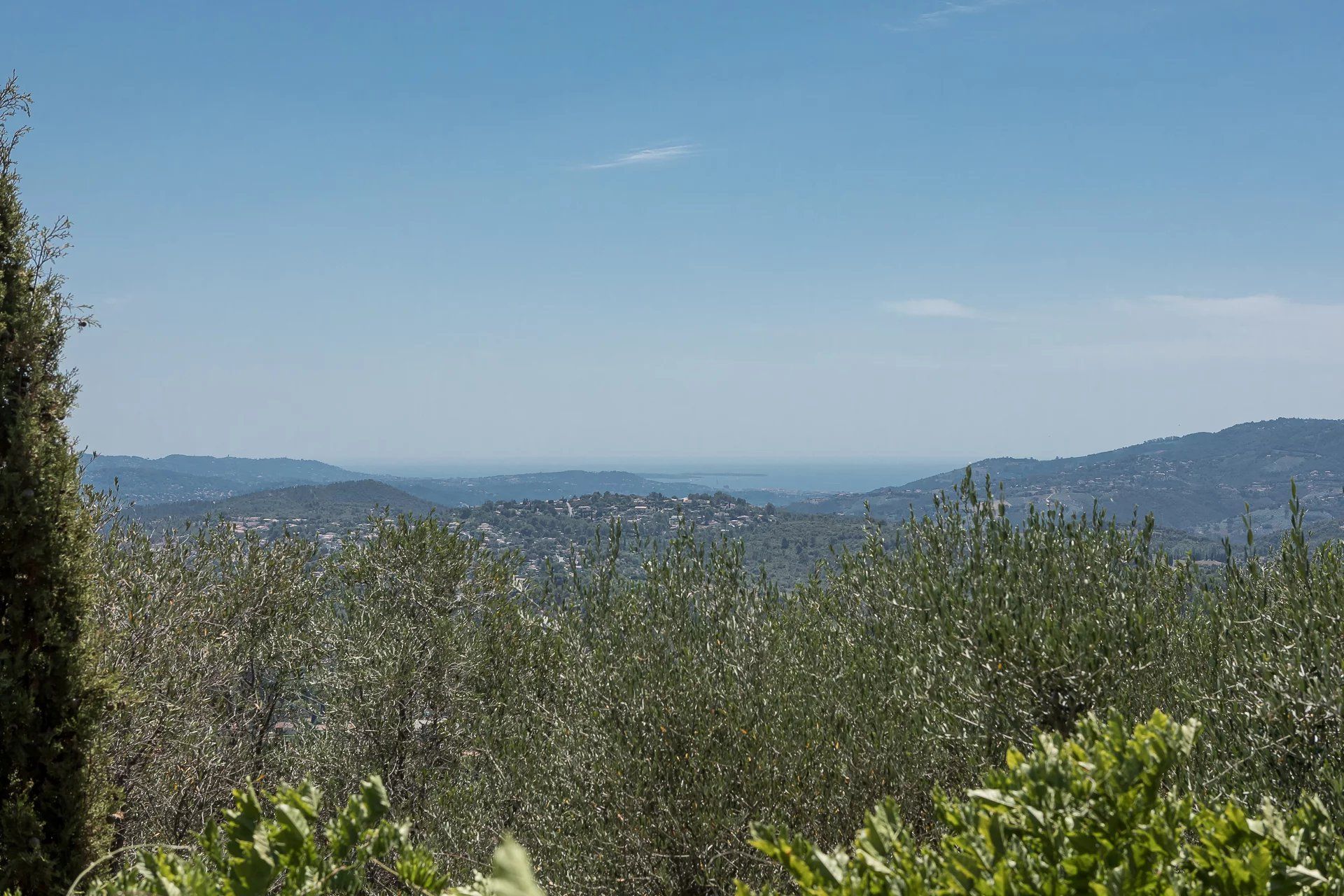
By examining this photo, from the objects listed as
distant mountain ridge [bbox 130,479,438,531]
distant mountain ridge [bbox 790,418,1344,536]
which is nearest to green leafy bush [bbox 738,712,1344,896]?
distant mountain ridge [bbox 130,479,438,531]

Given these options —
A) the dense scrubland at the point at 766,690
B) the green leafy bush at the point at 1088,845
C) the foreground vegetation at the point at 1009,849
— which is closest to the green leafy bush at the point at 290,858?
the foreground vegetation at the point at 1009,849

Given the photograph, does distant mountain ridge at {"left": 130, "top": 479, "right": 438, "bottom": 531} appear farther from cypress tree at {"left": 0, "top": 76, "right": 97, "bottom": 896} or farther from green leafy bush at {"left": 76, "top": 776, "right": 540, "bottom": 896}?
green leafy bush at {"left": 76, "top": 776, "right": 540, "bottom": 896}

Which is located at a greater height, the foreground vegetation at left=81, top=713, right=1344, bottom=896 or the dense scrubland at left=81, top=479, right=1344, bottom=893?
the foreground vegetation at left=81, top=713, right=1344, bottom=896

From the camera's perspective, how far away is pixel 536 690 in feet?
60.6

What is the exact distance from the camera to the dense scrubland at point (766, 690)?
8758 mm

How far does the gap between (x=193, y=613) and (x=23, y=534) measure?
589cm

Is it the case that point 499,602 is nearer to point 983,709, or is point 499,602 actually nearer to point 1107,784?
point 983,709

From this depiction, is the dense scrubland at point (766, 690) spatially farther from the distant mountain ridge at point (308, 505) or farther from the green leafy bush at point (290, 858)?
the distant mountain ridge at point (308, 505)

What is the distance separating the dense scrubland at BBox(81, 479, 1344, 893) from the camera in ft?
28.7

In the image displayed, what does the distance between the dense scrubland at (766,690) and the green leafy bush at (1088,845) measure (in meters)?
4.50


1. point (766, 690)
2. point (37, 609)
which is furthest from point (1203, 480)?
point (37, 609)

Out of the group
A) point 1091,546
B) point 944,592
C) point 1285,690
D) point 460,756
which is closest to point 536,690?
point 460,756

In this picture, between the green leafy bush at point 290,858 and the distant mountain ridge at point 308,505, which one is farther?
the distant mountain ridge at point 308,505

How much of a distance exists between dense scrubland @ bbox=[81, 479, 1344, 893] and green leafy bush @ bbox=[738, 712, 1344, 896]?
4.50 m
